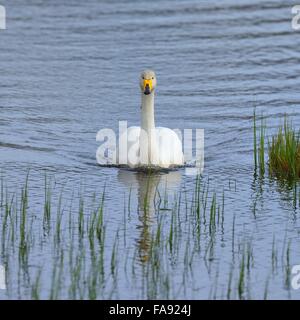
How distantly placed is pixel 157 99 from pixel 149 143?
3842mm

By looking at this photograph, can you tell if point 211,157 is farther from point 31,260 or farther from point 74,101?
point 31,260

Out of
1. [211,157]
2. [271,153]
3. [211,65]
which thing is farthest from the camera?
[211,65]

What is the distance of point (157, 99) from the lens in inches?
724

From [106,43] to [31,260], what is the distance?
37.0 feet

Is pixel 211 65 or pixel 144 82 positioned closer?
pixel 144 82

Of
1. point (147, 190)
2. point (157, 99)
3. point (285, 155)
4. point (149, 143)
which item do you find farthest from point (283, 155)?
point (157, 99)

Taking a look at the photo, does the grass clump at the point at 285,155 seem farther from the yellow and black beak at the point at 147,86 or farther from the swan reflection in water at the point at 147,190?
the yellow and black beak at the point at 147,86

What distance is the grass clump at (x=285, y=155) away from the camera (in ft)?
45.6

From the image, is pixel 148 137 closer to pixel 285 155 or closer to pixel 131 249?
pixel 285 155

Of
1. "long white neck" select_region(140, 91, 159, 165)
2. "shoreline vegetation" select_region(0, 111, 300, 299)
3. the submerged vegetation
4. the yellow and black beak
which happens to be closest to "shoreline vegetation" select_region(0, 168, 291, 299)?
"shoreline vegetation" select_region(0, 111, 300, 299)

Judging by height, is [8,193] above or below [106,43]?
below
